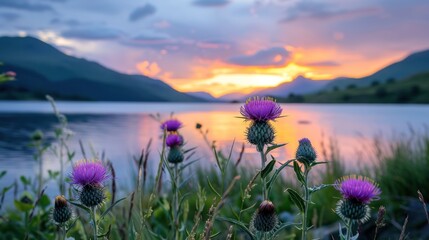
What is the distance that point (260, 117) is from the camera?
93.7 inches

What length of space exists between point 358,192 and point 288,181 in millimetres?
8962

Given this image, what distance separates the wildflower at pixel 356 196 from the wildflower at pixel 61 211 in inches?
49.5

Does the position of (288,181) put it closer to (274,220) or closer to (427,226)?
(427,226)

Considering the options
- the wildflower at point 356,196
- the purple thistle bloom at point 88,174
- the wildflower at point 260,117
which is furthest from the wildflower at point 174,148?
the wildflower at point 356,196

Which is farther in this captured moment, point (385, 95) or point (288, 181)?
point (385, 95)

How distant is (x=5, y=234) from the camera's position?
5258mm

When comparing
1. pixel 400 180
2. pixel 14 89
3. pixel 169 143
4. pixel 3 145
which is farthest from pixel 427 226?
pixel 14 89

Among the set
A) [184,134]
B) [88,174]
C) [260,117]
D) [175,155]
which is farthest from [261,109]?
[184,134]

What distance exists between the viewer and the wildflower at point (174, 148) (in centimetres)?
336

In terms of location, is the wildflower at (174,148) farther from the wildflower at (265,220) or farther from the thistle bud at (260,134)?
the wildflower at (265,220)

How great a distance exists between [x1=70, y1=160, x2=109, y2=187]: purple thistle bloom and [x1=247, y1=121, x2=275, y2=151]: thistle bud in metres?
0.74

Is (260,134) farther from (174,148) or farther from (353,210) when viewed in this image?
(174,148)

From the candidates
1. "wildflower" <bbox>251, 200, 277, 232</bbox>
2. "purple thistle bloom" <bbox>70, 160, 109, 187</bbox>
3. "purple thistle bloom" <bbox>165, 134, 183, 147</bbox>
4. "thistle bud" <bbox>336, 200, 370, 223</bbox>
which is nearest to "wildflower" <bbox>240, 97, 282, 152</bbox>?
"wildflower" <bbox>251, 200, 277, 232</bbox>

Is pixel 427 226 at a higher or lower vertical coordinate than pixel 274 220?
lower
